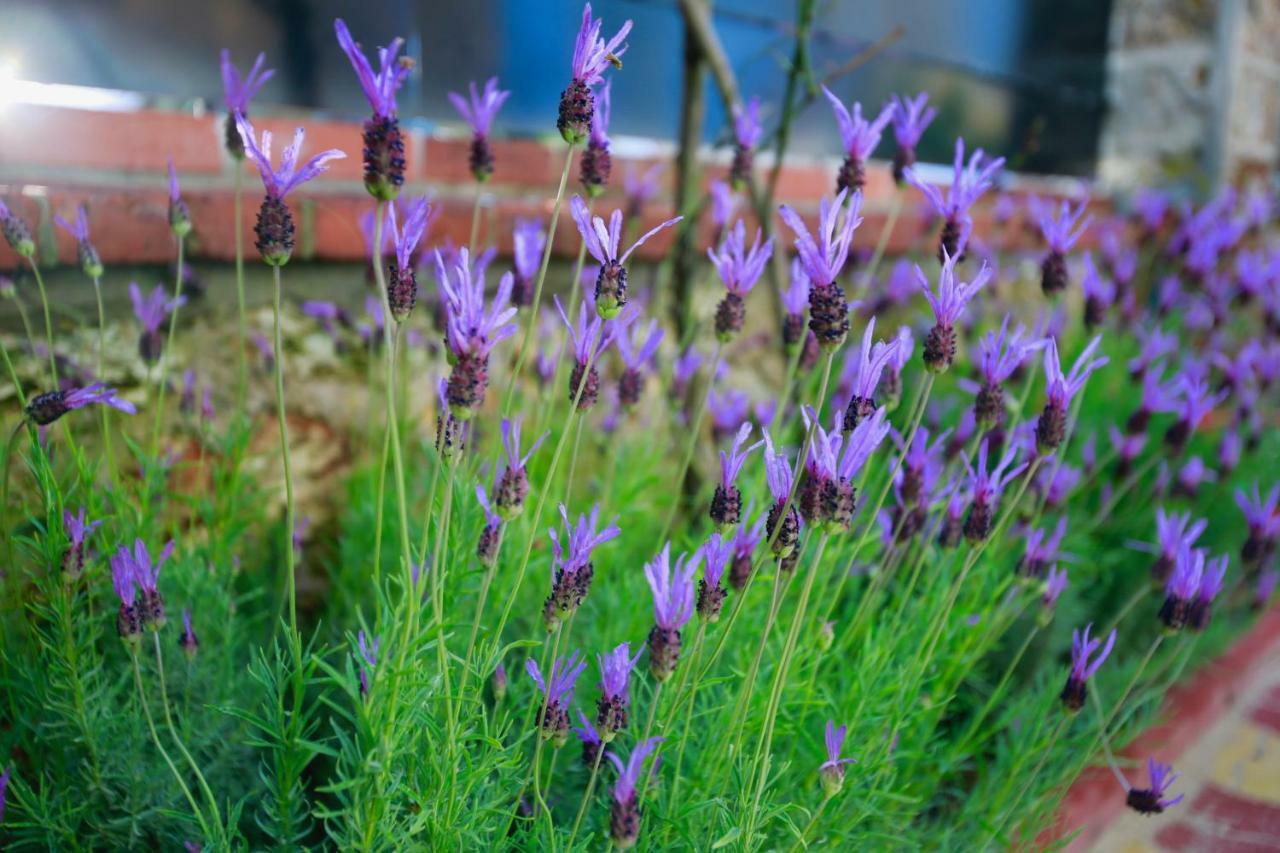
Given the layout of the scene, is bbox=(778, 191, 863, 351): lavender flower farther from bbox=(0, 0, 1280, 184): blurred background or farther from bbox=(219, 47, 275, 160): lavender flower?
bbox=(0, 0, 1280, 184): blurred background

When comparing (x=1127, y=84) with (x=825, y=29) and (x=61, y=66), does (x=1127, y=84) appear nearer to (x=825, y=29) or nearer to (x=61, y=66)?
(x=825, y=29)

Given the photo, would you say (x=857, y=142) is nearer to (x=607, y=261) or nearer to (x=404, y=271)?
(x=607, y=261)

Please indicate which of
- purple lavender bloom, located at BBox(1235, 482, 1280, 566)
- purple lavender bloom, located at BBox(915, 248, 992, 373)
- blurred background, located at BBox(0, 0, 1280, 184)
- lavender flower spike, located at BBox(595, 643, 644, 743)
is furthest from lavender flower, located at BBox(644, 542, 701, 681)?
blurred background, located at BBox(0, 0, 1280, 184)

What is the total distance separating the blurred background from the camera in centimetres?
182

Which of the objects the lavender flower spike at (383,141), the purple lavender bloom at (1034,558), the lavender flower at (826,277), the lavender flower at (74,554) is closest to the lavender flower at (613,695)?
the lavender flower at (826,277)

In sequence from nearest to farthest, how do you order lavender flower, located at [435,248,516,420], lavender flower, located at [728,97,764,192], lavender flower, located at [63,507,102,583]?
lavender flower, located at [435,248,516,420] → lavender flower, located at [63,507,102,583] → lavender flower, located at [728,97,764,192]

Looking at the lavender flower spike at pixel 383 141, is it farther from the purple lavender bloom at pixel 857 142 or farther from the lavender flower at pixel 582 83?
the purple lavender bloom at pixel 857 142

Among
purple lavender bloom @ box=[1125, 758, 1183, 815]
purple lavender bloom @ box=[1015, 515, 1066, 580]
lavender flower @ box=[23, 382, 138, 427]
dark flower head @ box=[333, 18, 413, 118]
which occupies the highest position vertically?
dark flower head @ box=[333, 18, 413, 118]

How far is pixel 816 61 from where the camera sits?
3.16m

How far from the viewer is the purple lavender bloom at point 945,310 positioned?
0.90 metres

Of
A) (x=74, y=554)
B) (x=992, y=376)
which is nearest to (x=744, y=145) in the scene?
(x=992, y=376)

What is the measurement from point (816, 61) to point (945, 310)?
245cm

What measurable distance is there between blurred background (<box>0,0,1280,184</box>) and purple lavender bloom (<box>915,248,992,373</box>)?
1.07 m

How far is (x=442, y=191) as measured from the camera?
2.19 m
